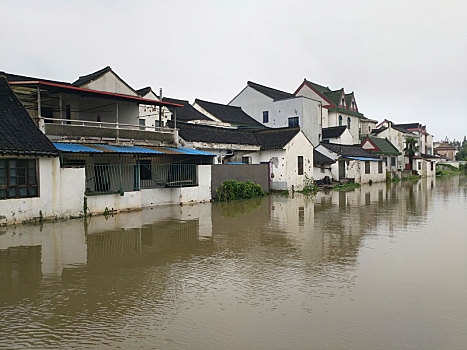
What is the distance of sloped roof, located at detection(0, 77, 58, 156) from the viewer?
1252 cm

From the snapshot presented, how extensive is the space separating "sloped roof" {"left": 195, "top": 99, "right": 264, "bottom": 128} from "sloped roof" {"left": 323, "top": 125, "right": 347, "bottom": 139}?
736cm

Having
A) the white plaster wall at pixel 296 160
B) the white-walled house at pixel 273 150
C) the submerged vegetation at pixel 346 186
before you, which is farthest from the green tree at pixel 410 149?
the white-walled house at pixel 273 150

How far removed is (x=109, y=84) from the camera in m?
23.0

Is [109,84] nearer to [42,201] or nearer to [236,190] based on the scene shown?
[236,190]

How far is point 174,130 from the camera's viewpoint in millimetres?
19922

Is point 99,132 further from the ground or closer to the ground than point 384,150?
closer to the ground

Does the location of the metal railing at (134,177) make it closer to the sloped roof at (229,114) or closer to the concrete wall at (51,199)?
the concrete wall at (51,199)

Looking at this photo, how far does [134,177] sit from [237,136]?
32.2ft

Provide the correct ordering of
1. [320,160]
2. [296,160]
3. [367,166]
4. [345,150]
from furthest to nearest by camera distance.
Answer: [367,166], [345,150], [320,160], [296,160]

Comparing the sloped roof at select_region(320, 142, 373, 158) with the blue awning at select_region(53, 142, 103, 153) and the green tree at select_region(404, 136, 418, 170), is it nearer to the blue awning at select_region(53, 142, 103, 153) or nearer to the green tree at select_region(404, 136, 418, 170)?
the green tree at select_region(404, 136, 418, 170)

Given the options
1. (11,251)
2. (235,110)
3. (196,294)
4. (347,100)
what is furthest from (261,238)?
(347,100)

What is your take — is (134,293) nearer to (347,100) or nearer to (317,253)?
(317,253)

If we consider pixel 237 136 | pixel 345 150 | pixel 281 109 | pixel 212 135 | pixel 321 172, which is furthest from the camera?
pixel 281 109

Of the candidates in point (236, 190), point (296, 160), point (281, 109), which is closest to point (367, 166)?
point (281, 109)
